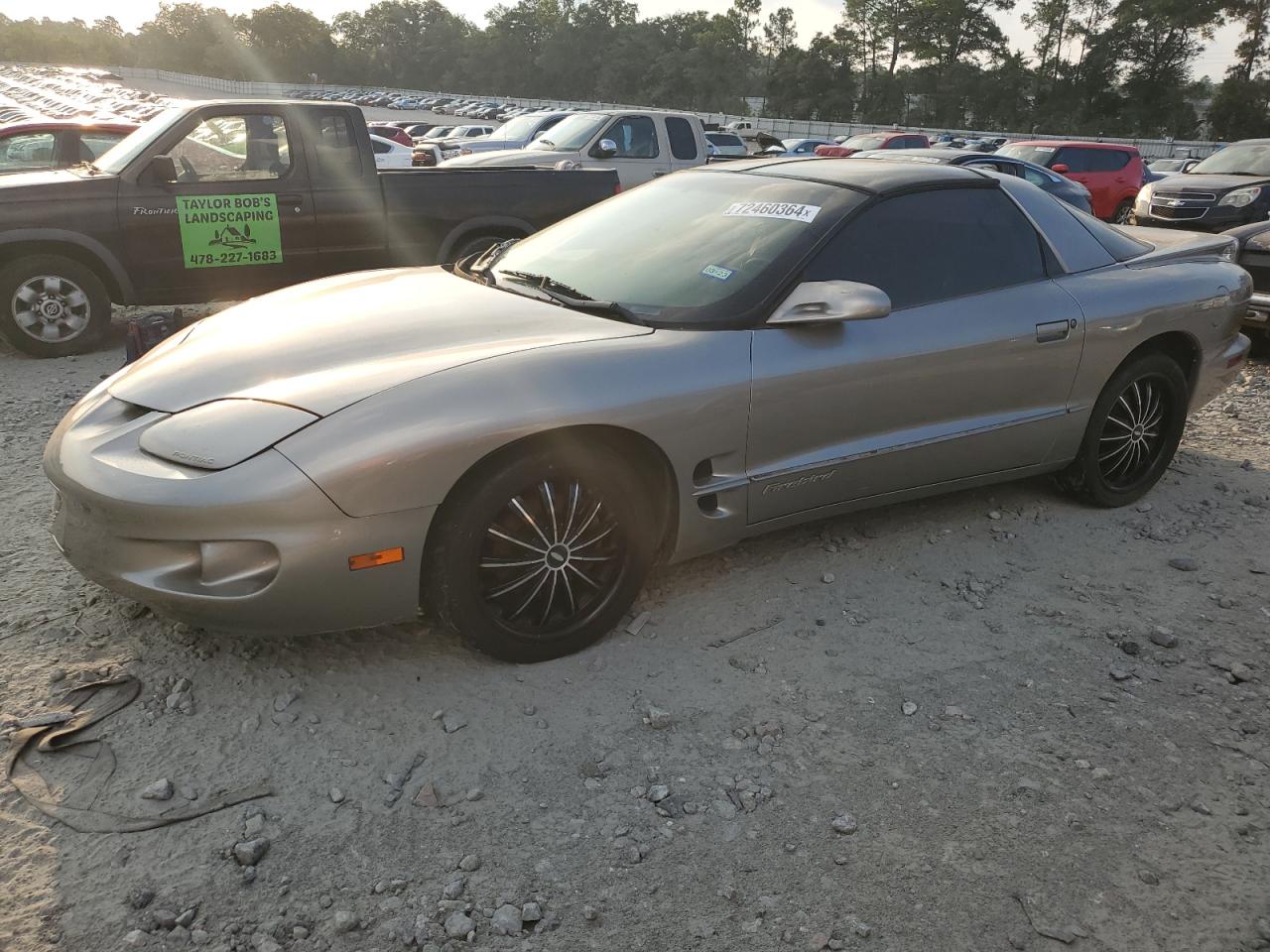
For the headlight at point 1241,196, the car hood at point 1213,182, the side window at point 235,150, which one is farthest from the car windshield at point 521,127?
the headlight at point 1241,196

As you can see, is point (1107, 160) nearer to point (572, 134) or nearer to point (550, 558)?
point (572, 134)

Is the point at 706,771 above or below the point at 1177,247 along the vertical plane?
below

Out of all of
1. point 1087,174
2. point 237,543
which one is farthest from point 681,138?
point 237,543

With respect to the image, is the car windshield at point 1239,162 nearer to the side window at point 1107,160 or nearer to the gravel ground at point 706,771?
the side window at point 1107,160

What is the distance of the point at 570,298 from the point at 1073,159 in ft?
54.3

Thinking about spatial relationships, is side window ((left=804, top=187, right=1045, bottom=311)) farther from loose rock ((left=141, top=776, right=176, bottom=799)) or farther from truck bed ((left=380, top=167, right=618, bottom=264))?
truck bed ((left=380, top=167, right=618, bottom=264))

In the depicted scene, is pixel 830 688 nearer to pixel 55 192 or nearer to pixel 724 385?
pixel 724 385

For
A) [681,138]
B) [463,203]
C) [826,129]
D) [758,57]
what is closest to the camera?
[463,203]

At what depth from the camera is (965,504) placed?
14.7ft

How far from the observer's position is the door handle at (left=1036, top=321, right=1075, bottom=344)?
3.88 metres

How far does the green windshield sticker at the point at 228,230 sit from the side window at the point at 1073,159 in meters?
14.4

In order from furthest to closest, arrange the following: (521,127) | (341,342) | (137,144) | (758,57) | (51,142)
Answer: (758,57), (521,127), (51,142), (137,144), (341,342)

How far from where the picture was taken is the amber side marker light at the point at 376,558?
2670 mm

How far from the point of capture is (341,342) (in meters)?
3.15
